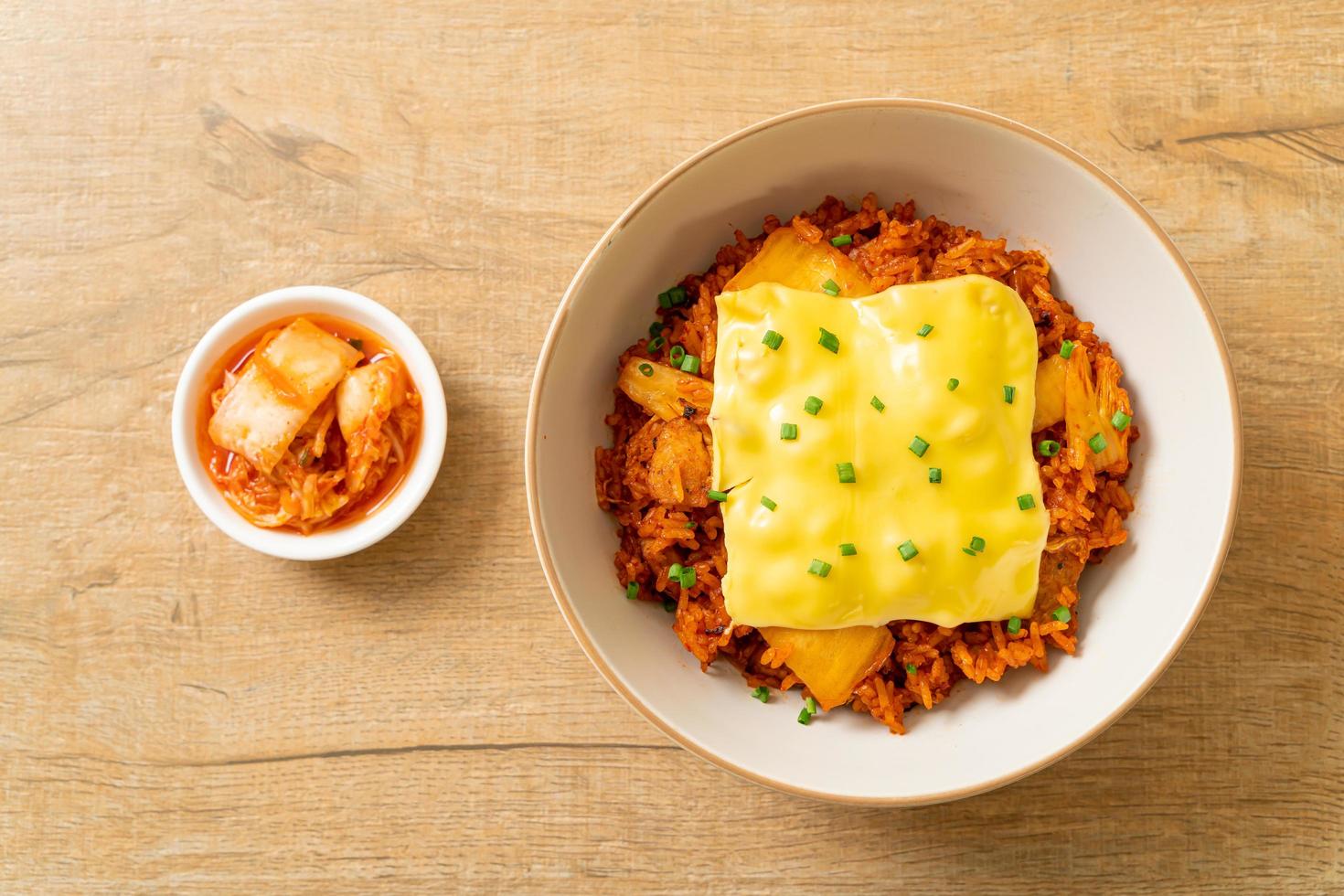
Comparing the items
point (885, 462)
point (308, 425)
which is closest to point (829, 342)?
point (885, 462)

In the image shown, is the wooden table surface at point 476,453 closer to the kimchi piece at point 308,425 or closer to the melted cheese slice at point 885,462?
the kimchi piece at point 308,425

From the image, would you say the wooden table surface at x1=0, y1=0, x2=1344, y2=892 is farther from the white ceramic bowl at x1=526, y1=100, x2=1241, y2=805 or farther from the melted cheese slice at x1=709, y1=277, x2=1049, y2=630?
the melted cheese slice at x1=709, y1=277, x2=1049, y2=630

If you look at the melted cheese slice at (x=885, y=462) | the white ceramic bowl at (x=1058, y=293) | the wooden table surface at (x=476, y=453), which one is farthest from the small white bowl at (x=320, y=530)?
the melted cheese slice at (x=885, y=462)

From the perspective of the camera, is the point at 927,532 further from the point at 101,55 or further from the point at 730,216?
the point at 101,55

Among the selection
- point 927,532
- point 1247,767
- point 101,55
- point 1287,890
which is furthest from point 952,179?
point 101,55

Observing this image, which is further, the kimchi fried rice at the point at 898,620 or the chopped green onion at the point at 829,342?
the kimchi fried rice at the point at 898,620
